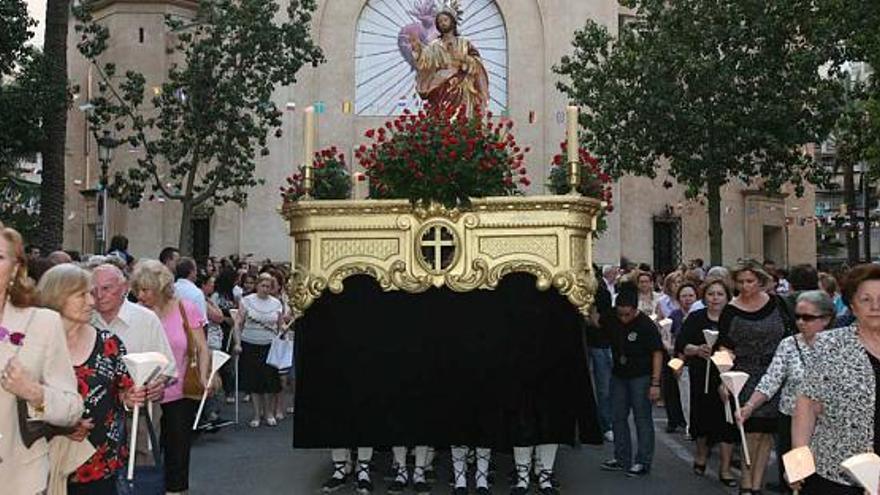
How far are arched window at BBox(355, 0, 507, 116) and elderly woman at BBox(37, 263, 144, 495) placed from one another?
2988 centimetres

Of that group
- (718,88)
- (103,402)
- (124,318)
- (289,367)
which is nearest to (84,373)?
(103,402)

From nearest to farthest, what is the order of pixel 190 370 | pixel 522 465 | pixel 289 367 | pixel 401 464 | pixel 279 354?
A: pixel 190 370, pixel 522 465, pixel 401 464, pixel 279 354, pixel 289 367

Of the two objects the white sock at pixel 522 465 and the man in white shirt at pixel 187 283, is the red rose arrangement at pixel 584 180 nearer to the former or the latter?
the white sock at pixel 522 465

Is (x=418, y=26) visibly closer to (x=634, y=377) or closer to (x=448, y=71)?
(x=448, y=71)

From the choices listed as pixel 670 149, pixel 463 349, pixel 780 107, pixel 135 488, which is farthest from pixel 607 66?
pixel 135 488

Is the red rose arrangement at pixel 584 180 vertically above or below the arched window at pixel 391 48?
below

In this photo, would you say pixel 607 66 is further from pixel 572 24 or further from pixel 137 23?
pixel 137 23

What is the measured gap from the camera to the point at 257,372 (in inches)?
493

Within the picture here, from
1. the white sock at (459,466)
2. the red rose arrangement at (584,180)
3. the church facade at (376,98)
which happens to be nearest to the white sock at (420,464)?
the white sock at (459,466)

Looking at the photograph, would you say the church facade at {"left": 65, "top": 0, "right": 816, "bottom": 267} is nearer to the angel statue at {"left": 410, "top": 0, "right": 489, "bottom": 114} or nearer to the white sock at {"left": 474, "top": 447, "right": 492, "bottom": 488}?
the angel statue at {"left": 410, "top": 0, "right": 489, "bottom": 114}

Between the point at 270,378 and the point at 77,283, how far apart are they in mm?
7870

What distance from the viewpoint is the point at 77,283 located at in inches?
192

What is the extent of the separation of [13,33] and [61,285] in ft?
50.1

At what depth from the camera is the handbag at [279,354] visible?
1241 centimetres
